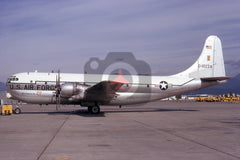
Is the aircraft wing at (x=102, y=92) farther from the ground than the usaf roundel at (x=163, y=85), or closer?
closer

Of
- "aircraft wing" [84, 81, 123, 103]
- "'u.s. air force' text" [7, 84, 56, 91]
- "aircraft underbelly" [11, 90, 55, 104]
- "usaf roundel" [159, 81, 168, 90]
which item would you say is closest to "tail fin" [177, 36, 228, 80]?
"usaf roundel" [159, 81, 168, 90]

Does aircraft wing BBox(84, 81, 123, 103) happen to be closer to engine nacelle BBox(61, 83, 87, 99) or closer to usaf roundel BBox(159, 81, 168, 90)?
engine nacelle BBox(61, 83, 87, 99)

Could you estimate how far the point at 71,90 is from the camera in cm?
2269

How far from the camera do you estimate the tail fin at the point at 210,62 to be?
29000 millimetres

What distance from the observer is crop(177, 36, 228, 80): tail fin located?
29.0 m

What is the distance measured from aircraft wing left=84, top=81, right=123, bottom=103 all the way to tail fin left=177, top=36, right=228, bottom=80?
9.75m

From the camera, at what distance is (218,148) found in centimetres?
905

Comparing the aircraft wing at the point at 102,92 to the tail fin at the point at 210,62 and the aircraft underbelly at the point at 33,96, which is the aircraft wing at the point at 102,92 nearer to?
the aircraft underbelly at the point at 33,96

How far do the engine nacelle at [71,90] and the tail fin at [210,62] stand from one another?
41.4 feet

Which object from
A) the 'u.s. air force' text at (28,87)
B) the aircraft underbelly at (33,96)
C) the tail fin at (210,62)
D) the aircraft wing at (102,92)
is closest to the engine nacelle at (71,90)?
the aircraft wing at (102,92)

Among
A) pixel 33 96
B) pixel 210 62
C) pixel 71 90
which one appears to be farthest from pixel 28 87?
pixel 210 62

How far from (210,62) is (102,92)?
13936mm

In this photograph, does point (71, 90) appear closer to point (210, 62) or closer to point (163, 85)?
point (163, 85)

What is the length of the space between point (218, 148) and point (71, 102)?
17.1 meters
